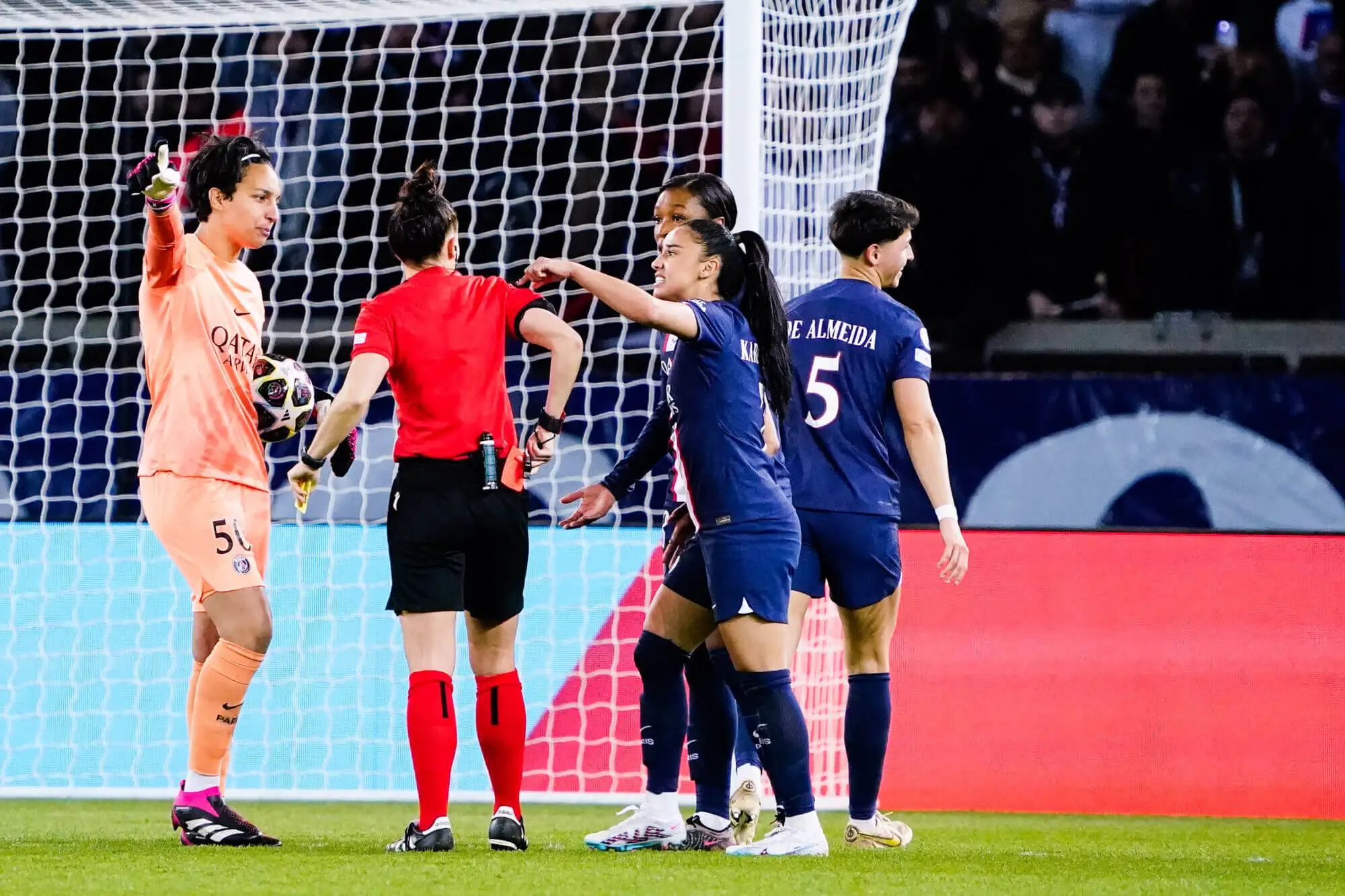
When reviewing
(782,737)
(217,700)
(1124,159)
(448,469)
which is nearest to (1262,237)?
(1124,159)

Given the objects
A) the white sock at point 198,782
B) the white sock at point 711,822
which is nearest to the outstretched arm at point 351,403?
the white sock at point 198,782

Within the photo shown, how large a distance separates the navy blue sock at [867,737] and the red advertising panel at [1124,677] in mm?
1638

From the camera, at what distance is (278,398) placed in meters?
4.76

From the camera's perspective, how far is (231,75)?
10109 mm

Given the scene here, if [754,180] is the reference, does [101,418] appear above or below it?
below

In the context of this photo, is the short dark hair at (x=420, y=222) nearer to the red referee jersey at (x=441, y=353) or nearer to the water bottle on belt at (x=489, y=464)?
the red referee jersey at (x=441, y=353)

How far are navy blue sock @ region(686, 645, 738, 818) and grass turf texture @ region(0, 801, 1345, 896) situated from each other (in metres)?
0.26

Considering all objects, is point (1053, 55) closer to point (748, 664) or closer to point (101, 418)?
point (101, 418)

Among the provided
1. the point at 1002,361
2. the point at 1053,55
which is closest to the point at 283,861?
the point at 1002,361

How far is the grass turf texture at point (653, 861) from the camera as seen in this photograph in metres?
3.57

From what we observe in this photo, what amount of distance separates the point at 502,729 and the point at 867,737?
1.00 metres

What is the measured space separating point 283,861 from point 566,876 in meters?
0.72

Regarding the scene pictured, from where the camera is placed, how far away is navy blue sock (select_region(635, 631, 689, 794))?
4.43 metres

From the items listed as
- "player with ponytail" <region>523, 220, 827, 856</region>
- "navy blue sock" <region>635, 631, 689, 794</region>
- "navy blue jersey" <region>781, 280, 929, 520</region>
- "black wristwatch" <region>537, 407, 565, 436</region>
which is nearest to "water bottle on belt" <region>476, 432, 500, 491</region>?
"black wristwatch" <region>537, 407, 565, 436</region>
